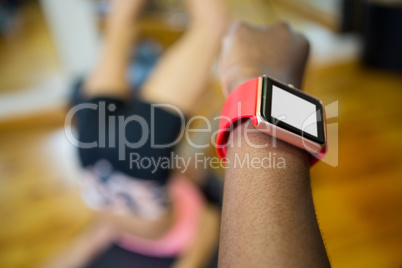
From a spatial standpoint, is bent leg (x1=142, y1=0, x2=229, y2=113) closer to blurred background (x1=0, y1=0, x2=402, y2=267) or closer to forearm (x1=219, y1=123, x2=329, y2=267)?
forearm (x1=219, y1=123, x2=329, y2=267)

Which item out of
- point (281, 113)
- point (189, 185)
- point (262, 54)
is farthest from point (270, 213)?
point (189, 185)

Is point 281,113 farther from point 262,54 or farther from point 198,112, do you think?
point 198,112

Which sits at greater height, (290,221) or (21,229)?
(290,221)

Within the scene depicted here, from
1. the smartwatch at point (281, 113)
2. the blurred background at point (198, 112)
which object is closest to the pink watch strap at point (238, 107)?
the smartwatch at point (281, 113)

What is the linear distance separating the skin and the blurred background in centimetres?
92

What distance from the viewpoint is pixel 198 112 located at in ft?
4.09

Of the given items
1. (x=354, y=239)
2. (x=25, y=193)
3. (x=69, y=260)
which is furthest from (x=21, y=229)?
(x=354, y=239)

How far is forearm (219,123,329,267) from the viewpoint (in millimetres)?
328

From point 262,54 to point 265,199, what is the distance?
248 millimetres

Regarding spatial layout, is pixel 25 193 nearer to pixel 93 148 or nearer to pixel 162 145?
pixel 93 148

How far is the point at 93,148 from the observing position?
823 millimetres

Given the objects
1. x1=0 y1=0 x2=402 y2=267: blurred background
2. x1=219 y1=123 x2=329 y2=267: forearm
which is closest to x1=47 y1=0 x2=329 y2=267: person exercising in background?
x1=219 y1=123 x2=329 y2=267: forearm

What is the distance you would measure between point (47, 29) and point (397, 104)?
1.99 m

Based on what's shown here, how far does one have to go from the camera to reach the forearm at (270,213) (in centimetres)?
33
